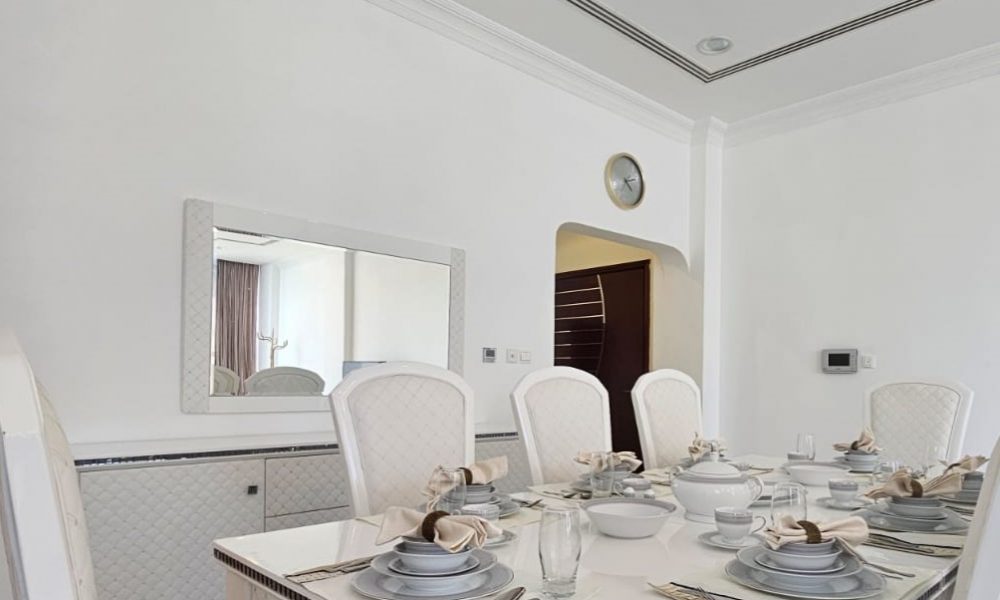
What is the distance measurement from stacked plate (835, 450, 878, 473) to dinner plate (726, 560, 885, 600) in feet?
4.73

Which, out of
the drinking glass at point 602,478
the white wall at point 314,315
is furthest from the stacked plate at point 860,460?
the white wall at point 314,315

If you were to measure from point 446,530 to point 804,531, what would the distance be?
0.58 meters

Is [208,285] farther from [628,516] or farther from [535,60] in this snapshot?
[535,60]

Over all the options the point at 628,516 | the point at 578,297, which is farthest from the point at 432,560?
the point at 578,297

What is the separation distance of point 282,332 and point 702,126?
330cm

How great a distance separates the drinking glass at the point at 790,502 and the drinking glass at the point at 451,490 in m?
0.62

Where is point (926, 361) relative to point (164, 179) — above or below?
below

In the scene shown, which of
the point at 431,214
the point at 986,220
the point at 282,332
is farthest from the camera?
the point at 986,220

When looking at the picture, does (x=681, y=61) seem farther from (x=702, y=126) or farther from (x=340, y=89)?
(x=340, y=89)

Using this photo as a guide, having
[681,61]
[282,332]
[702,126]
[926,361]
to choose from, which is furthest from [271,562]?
[702,126]

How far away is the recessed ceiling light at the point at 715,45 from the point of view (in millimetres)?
3631

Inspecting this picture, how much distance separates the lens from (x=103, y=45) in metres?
2.35

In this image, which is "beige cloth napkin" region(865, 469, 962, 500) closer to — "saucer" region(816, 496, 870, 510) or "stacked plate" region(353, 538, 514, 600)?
"saucer" region(816, 496, 870, 510)

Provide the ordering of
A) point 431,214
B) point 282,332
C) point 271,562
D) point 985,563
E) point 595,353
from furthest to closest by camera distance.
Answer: point 595,353, point 431,214, point 282,332, point 271,562, point 985,563
